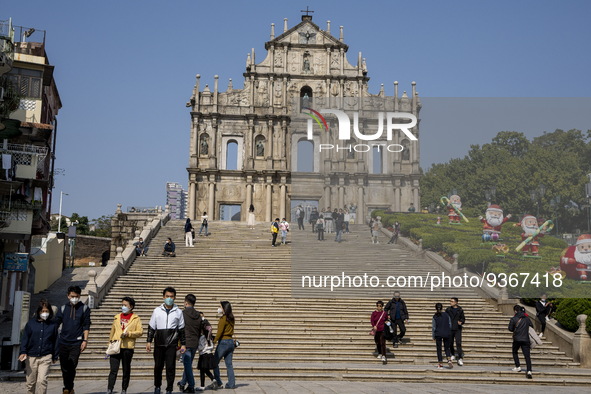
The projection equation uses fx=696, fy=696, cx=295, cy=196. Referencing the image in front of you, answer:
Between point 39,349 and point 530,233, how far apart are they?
13.9m

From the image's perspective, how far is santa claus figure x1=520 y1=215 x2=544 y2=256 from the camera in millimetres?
19250

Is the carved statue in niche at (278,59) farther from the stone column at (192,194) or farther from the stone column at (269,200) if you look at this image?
the stone column at (192,194)

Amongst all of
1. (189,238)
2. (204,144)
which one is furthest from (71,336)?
(204,144)

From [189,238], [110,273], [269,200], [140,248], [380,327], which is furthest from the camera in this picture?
[269,200]

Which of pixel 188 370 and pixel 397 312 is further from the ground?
pixel 397 312

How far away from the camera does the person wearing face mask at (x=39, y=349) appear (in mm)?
10109

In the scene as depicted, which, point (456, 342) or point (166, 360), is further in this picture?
point (456, 342)

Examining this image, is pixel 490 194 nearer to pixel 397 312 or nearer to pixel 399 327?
pixel 397 312

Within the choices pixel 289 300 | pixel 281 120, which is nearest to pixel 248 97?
pixel 281 120

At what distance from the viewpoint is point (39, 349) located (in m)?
10.2

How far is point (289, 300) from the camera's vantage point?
21891 mm

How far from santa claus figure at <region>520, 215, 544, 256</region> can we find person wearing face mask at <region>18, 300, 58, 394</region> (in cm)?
1343

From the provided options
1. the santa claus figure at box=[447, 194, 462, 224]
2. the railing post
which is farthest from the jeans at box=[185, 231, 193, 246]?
the railing post

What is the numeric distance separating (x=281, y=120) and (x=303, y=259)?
88.7 ft
